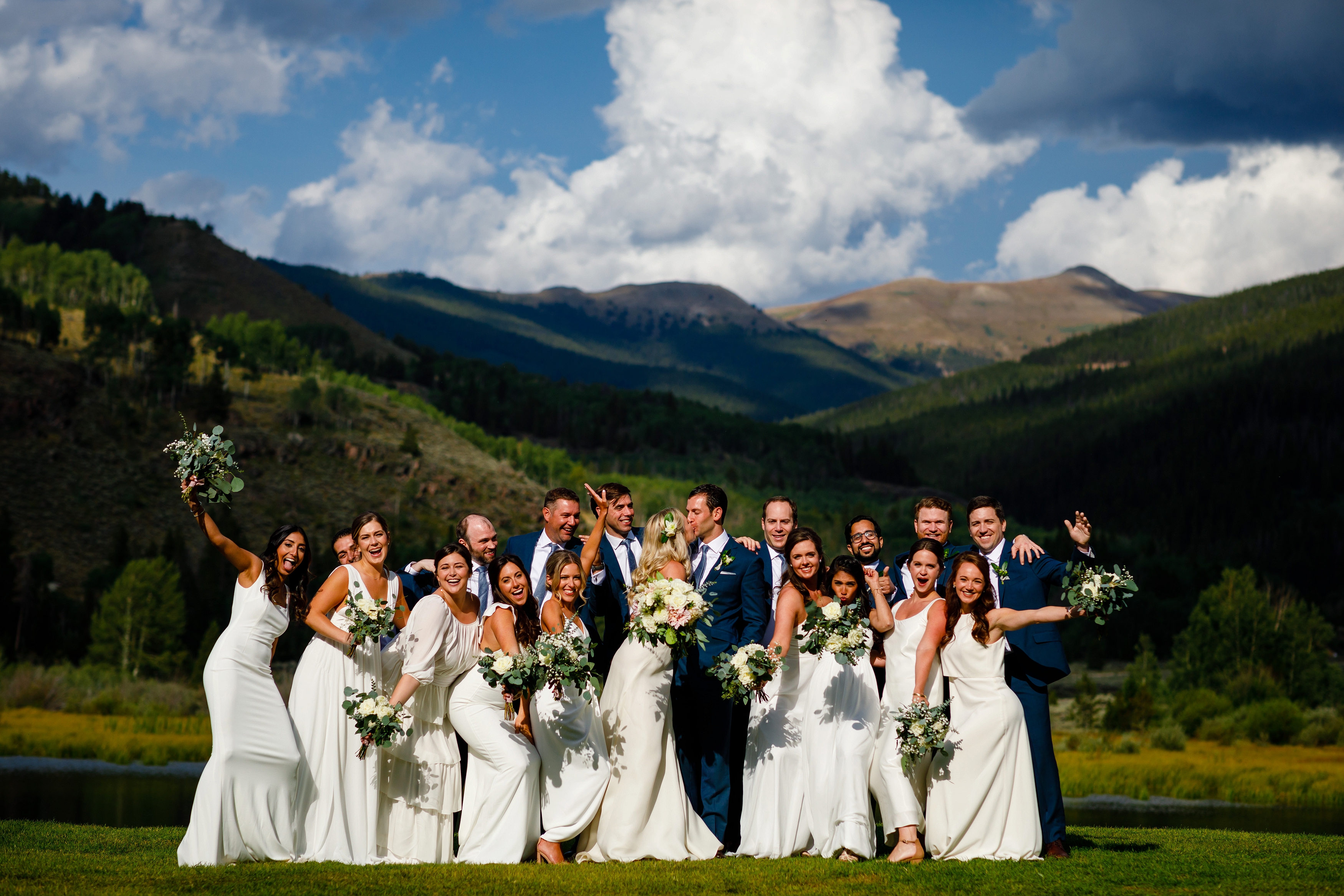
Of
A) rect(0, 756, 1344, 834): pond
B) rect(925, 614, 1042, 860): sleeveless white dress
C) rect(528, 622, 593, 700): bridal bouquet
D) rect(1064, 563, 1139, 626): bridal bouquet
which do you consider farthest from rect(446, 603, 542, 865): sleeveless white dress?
rect(0, 756, 1344, 834): pond

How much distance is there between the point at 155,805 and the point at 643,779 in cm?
1829

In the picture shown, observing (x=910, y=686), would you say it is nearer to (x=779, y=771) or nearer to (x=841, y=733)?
(x=841, y=733)

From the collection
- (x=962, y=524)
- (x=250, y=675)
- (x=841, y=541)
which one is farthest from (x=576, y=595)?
(x=962, y=524)

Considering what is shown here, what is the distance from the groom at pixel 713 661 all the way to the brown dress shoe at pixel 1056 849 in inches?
98.7

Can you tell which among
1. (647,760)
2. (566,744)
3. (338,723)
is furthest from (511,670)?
(338,723)

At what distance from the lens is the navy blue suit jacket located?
9.88 m

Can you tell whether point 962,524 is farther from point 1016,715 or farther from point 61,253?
point 1016,715

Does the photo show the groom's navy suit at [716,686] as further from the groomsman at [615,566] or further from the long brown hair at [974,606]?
the long brown hair at [974,606]

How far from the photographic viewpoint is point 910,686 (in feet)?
31.7

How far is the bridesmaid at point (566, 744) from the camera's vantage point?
929cm

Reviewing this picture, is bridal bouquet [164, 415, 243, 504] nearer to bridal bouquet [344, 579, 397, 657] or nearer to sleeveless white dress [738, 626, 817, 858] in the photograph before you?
bridal bouquet [344, 579, 397, 657]

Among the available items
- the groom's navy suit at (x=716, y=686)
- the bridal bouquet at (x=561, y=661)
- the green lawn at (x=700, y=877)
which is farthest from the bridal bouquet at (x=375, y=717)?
the groom's navy suit at (x=716, y=686)

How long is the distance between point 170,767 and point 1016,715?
2734cm

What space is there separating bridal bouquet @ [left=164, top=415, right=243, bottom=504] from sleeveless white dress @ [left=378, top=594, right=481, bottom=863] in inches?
67.0
